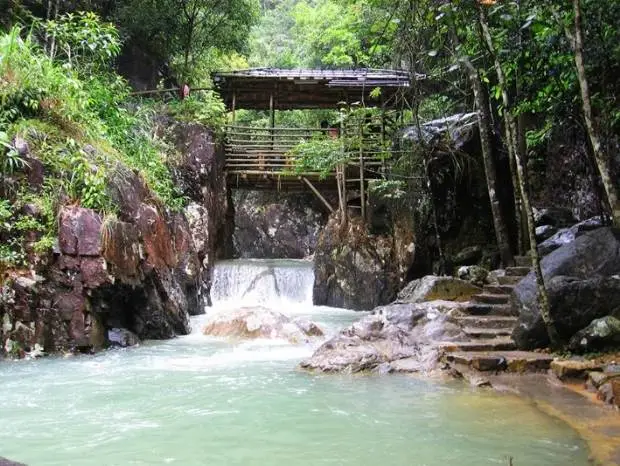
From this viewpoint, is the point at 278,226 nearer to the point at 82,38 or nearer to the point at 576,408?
the point at 82,38

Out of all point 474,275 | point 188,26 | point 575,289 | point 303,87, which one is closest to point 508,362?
point 575,289

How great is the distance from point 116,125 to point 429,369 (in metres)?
7.81

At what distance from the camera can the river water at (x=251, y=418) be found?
12.8ft

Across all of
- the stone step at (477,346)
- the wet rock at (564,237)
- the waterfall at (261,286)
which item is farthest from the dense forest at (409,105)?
the waterfall at (261,286)

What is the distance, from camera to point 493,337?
7.54 metres

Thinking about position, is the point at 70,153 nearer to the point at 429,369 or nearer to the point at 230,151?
the point at 429,369

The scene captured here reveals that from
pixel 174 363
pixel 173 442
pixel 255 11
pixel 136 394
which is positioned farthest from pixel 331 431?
pixel 255 11

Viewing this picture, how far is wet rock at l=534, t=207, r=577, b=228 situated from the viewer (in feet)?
38.9

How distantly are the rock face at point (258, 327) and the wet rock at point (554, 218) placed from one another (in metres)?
5.75

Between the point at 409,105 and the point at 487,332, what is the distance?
5.27 metres

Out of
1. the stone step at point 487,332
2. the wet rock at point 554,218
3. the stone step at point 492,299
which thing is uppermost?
the wet rock at point 554,218

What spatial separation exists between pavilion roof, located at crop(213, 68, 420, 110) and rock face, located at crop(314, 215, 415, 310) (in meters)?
5.21

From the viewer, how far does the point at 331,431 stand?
4492 mm

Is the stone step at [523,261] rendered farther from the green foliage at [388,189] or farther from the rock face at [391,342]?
the green foliage at [388,189]
